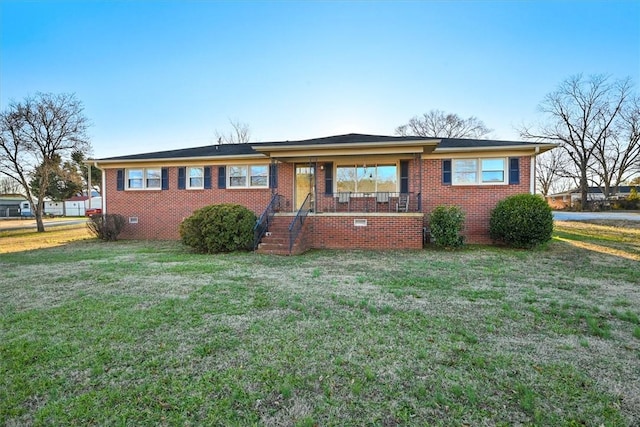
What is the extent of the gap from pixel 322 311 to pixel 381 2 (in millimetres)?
12216

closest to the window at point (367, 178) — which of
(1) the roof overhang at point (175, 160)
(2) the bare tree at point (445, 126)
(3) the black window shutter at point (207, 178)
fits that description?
(1) the roof overhang at point (175, 160)

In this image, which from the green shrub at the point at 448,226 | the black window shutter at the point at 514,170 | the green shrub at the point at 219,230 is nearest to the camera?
the green shrub at the point at 219,230

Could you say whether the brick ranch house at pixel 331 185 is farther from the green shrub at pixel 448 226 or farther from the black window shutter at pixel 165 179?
the green shrub at pixel 448 226

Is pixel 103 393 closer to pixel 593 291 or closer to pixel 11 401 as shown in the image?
pixel 11 401

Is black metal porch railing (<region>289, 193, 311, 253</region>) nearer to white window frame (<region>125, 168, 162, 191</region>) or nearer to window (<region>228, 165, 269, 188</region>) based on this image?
window (<region>228, 165, 269, 188</region>)

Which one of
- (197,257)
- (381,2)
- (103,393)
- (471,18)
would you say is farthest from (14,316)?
(471,18)

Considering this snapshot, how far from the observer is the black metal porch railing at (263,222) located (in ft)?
33.8

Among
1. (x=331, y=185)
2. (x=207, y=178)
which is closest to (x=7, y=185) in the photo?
(x=207, y=178)

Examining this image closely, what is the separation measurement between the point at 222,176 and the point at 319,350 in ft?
37.8

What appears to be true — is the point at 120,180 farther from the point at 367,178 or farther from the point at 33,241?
the point at 367,178

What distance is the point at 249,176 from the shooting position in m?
13.4

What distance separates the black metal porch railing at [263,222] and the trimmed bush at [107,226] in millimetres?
6893

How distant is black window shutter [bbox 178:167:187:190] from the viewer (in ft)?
45.5

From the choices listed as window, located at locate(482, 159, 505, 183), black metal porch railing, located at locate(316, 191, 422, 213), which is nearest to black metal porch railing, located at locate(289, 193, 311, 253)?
black metal porch railing, located at locate(316, 191, 422, 213)
